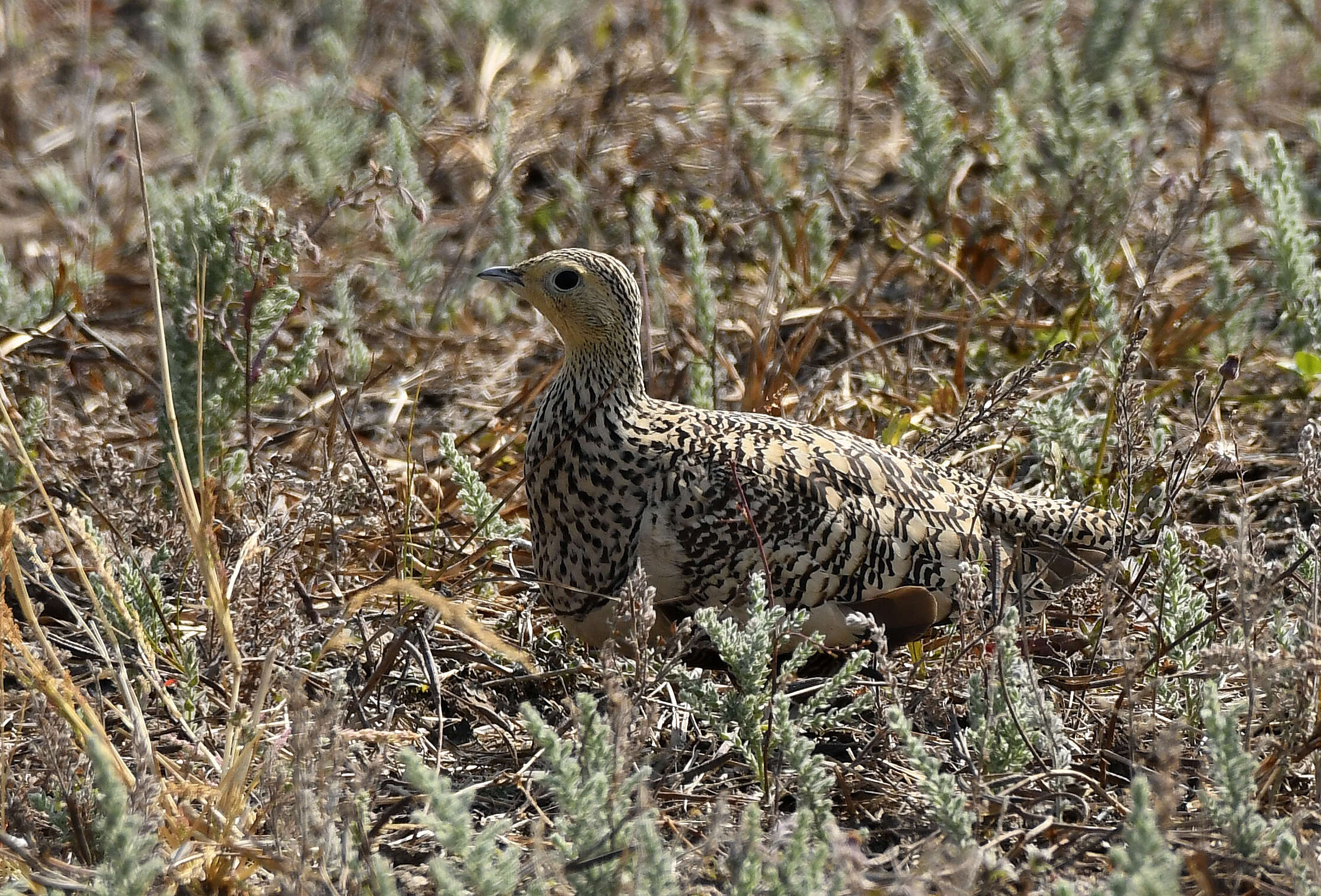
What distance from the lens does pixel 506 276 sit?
11.9 feet

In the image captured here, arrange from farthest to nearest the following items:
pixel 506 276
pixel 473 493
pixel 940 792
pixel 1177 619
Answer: pixel 506 276 → pixel 473 493 → pixel 1177 619 → pixel 940 792

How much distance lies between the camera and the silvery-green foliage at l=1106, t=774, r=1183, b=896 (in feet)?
6.13

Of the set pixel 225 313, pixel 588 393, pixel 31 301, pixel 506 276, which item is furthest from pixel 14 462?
pixel 588 393

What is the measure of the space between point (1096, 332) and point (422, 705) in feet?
8.04

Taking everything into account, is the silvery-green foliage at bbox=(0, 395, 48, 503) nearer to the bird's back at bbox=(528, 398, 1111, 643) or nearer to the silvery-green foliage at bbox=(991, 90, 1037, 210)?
the bird's back at bbox=(528, 398, 1111, 643)

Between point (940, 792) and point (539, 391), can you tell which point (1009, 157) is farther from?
point (940, 792)

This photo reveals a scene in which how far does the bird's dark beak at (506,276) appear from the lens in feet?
11.8

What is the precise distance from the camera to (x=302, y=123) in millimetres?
5469

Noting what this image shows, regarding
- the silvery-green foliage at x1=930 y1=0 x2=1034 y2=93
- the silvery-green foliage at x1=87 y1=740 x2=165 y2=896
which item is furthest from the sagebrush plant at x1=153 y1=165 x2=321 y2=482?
the silvery-green foliage at x1=930 y1=0 x2=1034 y2=93

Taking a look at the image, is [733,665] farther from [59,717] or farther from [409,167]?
[409,167]

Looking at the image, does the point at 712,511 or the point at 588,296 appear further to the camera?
the point at 588,296

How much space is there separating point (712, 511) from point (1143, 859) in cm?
151

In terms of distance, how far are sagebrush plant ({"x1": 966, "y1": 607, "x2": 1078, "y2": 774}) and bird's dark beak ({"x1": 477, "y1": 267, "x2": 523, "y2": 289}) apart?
58.5 inches

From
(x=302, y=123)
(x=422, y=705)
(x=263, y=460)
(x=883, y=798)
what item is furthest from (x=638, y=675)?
(x=302, y=123)
